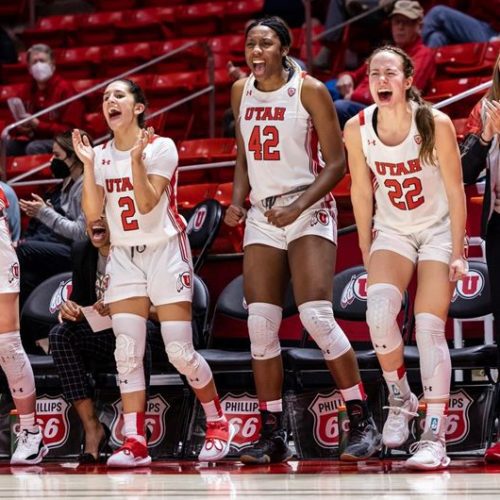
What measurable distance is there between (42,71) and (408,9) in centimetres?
322

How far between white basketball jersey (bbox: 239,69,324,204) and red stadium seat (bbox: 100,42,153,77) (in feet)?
20.4

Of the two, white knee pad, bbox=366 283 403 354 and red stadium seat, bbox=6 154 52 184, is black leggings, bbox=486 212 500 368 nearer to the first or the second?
white knee pad, bbox=366 283 403 354

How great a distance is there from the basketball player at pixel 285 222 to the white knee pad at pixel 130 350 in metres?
0.50

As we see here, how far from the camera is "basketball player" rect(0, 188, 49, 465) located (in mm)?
6062

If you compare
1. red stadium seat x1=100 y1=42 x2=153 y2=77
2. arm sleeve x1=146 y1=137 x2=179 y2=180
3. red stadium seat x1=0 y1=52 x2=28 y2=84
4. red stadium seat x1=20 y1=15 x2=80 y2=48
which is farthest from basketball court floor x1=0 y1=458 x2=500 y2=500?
red stadium seat x1=20 y1=15 x2=80 y2=48

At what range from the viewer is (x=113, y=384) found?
21.0 feet

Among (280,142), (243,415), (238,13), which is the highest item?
(238,13)

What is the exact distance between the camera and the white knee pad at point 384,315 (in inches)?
203

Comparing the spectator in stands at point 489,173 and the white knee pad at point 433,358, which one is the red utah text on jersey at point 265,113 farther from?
the white knee pad at point 433,358

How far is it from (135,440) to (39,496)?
1.14 meters

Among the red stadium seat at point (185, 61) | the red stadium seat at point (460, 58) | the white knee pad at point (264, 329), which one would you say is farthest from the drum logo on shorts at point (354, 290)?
the red stadium seat at point (185, 61)

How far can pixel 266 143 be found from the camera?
5648 mm

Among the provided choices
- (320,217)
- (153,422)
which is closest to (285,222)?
(320,217)

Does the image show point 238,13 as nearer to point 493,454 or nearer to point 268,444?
point 268,444
